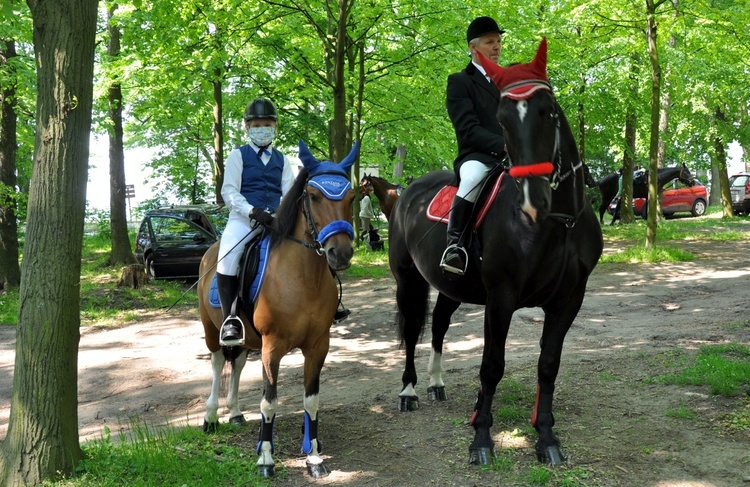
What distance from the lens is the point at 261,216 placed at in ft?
17.2

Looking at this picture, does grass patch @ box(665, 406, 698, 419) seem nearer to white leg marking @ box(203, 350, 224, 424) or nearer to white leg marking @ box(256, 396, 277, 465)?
white leg marking @ box(256, 396, 277, 465)

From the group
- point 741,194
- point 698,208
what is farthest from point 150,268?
point 698,208

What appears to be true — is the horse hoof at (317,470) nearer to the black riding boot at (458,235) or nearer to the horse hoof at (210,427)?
the horse hoof at (210,427)

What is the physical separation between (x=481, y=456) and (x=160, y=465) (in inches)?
91.4

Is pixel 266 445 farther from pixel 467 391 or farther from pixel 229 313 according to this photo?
pixel 467 391

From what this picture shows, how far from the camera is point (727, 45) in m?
17.4

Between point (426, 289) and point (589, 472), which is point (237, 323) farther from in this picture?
point (589, 472)

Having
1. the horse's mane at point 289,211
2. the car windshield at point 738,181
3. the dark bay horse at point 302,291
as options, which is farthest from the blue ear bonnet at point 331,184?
the car windshield at point 738,181

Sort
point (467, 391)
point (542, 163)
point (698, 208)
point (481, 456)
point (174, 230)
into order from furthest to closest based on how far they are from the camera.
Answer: point (698, 208) → point (174, 230) → point (467, 391) → point (481, 456) → point (542, 163)

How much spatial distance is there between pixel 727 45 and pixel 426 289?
14.5 m

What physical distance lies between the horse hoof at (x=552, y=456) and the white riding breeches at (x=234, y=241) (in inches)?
108

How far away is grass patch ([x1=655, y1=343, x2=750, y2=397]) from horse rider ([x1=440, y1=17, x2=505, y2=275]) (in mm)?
2542

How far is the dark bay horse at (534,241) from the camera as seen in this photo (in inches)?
169

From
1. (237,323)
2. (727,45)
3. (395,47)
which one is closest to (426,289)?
(237,323)
